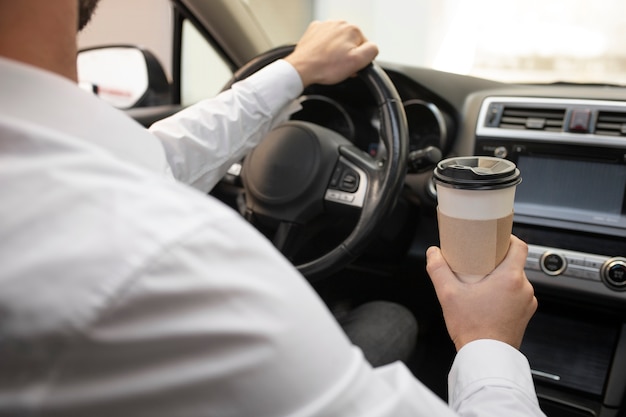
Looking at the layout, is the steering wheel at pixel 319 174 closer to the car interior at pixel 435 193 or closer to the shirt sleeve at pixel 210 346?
the car interior at pixel 435 193

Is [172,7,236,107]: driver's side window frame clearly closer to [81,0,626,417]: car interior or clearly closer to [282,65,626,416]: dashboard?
[81,0,626,417]: car interior

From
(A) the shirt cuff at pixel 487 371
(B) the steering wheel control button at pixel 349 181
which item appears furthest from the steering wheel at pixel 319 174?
(A) the shirt cuff at pixel 487 371

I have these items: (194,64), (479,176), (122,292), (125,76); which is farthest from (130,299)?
(125,76)

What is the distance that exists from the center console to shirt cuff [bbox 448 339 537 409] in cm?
65

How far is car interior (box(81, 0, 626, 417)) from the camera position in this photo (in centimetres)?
119

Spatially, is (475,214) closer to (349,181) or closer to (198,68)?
(349,181)

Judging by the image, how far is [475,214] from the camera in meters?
0.70

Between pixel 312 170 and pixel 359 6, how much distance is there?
1486 millimetres

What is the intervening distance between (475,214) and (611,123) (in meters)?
0.69

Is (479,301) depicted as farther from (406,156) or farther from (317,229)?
(317,229)

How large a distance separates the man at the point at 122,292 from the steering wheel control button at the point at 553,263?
939 mm

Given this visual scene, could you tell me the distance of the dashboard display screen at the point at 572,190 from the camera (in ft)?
3.96

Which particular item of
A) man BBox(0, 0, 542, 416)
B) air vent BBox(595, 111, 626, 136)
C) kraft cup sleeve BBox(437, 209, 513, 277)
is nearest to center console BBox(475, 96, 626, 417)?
air vent BBox(595, 111, 626, 136)

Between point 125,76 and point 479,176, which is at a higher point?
point 479,176
